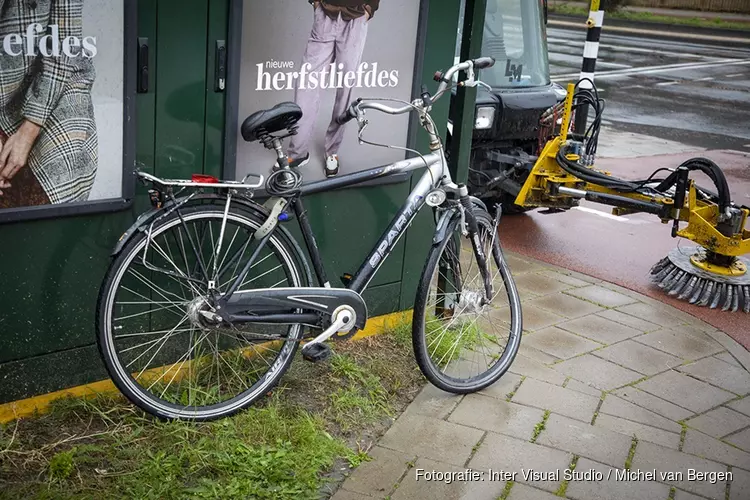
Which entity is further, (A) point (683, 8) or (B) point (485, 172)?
(A) point (683, 8)

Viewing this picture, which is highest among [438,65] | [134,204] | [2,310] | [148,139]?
[438,65]

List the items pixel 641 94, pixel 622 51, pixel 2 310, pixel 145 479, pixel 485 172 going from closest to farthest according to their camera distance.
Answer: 1. pixel 145 479
2. pixel 2 310
3. pixel 485 172
4. pixel 641 94
5. pixel 622 51

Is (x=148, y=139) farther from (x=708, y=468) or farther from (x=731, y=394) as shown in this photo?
(x=731, y=394)

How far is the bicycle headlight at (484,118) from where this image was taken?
770 centimetres

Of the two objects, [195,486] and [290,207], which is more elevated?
[290,207]

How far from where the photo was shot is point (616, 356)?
17.4ft

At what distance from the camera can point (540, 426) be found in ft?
14.3

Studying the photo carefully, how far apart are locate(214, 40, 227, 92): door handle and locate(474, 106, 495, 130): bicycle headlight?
3.85m

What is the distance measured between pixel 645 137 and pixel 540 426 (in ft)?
30.9

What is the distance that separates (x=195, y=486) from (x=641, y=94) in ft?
49.8

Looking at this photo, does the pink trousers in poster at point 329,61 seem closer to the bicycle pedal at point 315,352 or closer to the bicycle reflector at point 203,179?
the bicycle reflector at point 203,179

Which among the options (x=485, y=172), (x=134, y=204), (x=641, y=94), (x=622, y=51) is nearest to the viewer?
(x=134, y=204)

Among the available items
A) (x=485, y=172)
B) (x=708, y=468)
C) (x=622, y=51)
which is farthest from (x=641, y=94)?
(x=708, y=468)

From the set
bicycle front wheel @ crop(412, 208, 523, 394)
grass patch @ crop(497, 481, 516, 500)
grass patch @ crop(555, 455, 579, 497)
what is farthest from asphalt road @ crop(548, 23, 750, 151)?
grass patch @ crop(497, 481, 516, 500)
